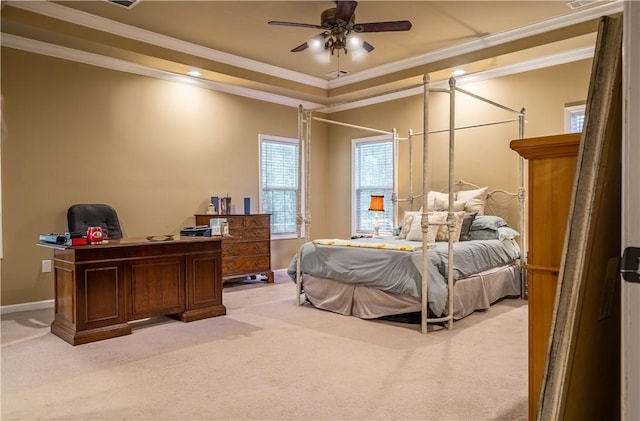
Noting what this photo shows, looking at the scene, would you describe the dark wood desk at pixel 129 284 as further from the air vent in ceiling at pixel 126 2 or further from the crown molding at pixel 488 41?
the crown molding at pixel 488 41

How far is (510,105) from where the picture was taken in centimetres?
555

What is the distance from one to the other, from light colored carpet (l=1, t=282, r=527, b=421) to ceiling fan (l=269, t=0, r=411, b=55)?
2.64m

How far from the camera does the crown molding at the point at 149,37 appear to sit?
13.8 ft

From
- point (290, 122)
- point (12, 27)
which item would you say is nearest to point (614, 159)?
point (12, 27)

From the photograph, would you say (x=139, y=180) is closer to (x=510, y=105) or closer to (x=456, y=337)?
(x=456, y=337)

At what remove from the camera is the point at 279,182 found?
7102 mm

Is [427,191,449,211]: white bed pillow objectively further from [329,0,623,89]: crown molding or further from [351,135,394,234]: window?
[329,0,623,89]: crown molding

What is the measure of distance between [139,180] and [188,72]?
151 centimetres

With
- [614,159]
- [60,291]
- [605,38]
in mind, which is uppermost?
[605,38]

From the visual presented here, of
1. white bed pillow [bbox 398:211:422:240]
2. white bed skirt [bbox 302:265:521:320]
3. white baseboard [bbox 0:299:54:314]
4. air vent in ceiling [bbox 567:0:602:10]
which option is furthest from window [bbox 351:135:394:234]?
white baseboard [bbox 0:299:54:314]

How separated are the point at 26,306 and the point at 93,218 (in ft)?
3.70

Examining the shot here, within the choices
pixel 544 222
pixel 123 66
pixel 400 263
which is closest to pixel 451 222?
pixel 400 263

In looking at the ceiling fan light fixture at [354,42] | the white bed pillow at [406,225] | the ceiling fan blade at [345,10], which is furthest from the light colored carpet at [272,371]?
the ceiling fan blade at [345,10]

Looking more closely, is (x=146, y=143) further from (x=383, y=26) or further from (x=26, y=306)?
(x=383, y=26)
